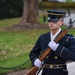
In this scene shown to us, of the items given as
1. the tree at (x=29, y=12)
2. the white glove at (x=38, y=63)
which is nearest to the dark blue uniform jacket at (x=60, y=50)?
the white glove at (x=38, y=63)

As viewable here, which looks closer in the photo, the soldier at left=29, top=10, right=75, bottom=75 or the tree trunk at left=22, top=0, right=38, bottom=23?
the soldier at left=29, top=10, right=75, bottom=75

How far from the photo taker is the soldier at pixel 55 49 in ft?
15.4

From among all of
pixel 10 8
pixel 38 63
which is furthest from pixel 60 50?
pixel 10 8

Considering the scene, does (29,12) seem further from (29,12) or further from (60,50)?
(60,50)

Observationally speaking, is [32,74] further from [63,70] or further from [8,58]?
[8,58]

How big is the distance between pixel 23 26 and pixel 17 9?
14.6 metres

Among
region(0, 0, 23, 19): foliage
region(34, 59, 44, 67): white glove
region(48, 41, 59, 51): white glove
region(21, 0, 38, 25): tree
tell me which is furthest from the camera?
region(0, 0, 23, 19): foliage

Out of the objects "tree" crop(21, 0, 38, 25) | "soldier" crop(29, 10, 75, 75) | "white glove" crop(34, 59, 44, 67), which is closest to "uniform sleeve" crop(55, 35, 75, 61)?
"soldier" crop(29, 10, 75, 75)

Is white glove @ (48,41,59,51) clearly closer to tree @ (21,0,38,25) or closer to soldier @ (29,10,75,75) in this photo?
soldier @ (29,10,75,75)

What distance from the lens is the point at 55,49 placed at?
15.2ft

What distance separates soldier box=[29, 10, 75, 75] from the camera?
468cm

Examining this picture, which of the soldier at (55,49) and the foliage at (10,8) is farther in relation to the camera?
the foliage at (10,8)

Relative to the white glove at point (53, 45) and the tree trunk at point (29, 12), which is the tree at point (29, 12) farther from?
the white glove at point (53, 45)

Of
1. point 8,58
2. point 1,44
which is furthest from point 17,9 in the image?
point 8,58
